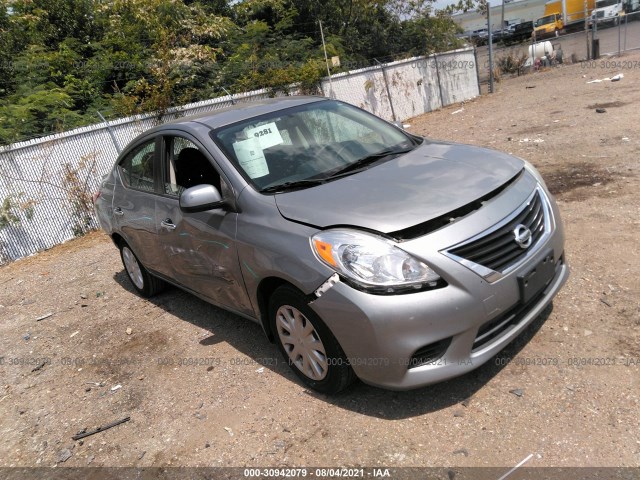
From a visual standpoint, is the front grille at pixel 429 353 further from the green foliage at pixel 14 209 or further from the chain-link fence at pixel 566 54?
the chain-link fence at pixel 566 54

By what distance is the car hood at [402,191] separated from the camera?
287 cm

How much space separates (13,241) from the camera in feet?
27.8

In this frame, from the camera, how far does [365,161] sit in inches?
146

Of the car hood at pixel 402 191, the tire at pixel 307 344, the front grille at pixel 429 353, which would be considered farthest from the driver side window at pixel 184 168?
the front grille at pixel 429 353

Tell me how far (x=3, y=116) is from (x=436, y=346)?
9126 millimetres

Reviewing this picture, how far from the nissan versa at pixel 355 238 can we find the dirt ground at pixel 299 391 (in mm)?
304

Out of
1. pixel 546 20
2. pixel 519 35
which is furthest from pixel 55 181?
pixel 546 20

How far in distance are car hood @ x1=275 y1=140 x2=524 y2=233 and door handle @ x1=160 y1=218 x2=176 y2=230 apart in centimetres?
122

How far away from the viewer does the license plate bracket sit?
2873 mm

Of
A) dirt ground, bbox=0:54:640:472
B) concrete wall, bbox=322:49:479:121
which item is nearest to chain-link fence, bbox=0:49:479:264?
dirt ground, bbox=0:54:640:472

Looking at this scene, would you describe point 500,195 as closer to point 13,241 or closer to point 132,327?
point 132,327

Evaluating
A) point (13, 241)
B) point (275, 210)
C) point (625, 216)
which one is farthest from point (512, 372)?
point (13, 241)

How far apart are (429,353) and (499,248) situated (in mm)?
682

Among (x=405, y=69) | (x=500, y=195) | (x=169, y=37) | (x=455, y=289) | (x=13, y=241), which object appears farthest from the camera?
(x=405, y=69)
